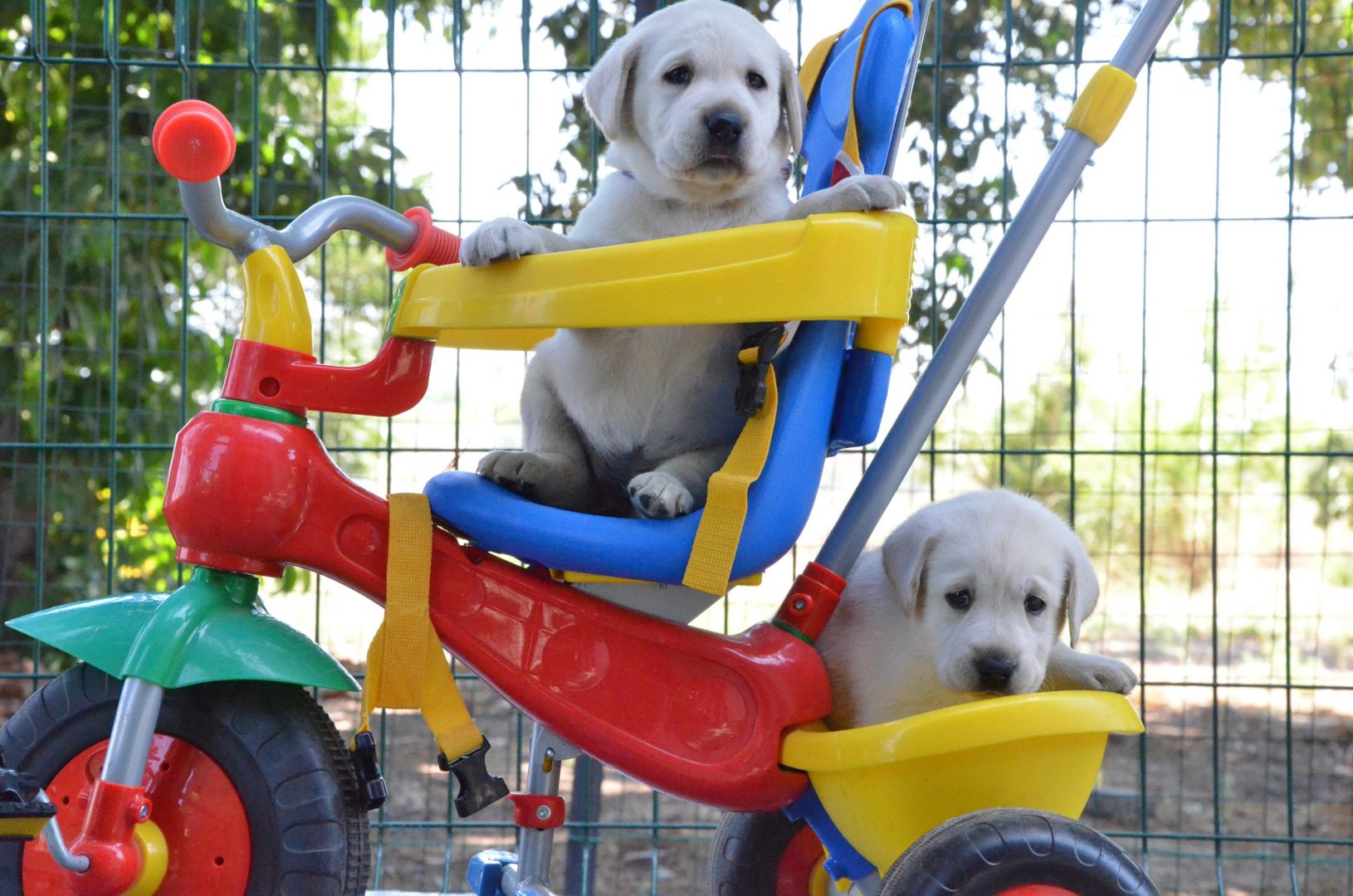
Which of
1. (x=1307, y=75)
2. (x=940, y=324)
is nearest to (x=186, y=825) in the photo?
(x=940, y=324)

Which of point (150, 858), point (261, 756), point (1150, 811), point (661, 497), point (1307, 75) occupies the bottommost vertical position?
point (1150, 811)

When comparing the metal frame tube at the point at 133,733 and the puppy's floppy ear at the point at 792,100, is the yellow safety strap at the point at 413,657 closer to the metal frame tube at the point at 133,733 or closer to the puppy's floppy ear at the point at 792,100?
the metal frame tube at the point at 133,733

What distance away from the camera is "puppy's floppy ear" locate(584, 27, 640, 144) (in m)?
2.03

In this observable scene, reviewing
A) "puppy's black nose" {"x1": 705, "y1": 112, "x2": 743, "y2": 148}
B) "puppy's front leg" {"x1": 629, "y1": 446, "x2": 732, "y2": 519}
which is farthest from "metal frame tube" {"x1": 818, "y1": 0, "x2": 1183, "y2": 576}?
"puppy's black nose" {"x1": 705, "y1": 112, "x2": 743, "y2": 148}

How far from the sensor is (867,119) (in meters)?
1.82

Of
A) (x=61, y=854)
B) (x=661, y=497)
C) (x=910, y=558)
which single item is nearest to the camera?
(x=61, y=854)

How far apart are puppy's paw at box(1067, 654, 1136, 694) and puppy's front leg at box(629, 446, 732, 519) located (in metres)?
0.62

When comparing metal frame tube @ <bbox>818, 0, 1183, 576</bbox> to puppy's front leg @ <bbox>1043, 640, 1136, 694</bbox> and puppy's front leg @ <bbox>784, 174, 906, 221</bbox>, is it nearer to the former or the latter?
puppy's front leg @ <bbox>784, 174, 906, 221</bbox>

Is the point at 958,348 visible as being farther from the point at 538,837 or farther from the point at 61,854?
the point at 61,854

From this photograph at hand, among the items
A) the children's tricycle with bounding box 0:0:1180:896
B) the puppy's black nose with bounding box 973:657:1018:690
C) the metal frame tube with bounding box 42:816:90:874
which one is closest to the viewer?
the metal frame tube with bounding box 42:816:90:874

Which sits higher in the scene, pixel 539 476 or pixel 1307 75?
pixel 1307 75

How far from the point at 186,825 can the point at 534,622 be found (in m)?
0.51

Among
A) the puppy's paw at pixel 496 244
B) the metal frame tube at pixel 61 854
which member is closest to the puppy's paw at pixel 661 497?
the puppy's paw at pixel 496 244

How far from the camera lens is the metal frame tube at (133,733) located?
1.52 m
